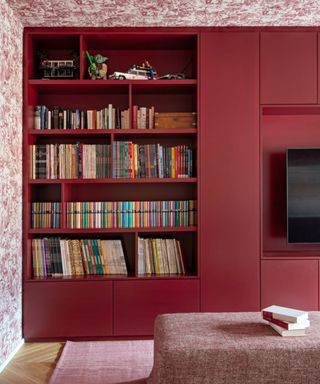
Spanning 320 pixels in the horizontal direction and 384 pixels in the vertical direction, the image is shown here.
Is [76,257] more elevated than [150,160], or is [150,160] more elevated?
[150,160]

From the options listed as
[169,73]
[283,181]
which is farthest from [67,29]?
[283,181]

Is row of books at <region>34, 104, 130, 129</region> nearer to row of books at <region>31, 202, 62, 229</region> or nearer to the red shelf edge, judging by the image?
row of books at <region>31, 202, 62, 229</region>

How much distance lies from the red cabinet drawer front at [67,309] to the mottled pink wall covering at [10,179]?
98 millimetres

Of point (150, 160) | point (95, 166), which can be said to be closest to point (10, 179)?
point (95, 166)

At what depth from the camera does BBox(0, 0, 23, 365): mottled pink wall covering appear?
269 centimetres

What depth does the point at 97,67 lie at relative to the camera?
128 inches

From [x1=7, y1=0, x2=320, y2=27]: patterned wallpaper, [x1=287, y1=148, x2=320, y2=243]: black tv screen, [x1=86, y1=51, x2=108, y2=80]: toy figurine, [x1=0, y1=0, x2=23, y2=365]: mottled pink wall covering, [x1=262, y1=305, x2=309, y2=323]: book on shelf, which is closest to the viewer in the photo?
[x1=262, y1=305, x2=309, y2=323]: book on shelf

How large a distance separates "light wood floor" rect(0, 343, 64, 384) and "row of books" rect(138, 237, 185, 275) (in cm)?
86

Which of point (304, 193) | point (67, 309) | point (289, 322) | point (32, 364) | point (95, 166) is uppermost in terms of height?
point (95, 166)

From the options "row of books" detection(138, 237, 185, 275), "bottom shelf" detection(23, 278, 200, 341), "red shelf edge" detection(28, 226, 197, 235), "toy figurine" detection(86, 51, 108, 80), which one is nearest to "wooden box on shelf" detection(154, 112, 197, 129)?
"toy figurine" detection(86, 51, 108, 80)

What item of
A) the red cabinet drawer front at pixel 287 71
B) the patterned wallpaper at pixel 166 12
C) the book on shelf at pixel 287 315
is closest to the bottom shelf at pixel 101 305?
the book on shelf at pixel 287 315

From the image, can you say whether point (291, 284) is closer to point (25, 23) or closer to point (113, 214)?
point (113, 214)

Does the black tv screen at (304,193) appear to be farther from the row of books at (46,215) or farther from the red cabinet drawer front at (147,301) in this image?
the row of books at (46,215)

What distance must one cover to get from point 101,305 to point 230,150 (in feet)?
5.03
